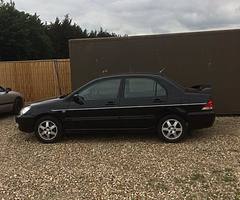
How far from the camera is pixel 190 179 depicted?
6.63 metres

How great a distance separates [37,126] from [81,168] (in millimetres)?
2557

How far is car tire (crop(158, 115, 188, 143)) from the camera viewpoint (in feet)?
30.1

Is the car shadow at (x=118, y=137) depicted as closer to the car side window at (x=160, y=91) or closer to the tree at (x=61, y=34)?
the car side window at (x=160, y=91)

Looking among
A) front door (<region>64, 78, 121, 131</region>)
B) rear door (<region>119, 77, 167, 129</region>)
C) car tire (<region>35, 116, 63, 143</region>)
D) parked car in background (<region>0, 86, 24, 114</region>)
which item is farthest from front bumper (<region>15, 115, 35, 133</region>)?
parked car in background (<region>0, 86, 24, 114</region>)

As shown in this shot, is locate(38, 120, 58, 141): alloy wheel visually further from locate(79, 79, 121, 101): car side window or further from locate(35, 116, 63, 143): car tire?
locate(79, 79, 121, 101): car side window

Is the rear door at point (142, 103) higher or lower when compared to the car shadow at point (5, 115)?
higher

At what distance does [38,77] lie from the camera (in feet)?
58.4

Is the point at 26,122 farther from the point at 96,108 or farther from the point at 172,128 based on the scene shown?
the point at 172,128

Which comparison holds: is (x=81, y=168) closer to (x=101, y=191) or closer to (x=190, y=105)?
(x=101, y=191)

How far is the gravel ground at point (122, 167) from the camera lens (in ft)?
20.5

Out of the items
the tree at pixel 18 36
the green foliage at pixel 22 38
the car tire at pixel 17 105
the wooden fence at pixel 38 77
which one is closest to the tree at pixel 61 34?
the green foliage at pixel 22 38

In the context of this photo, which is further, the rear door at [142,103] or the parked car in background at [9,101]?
the parked car in background at [9,101]

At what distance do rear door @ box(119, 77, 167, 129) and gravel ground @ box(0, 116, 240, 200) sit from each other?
44 cm

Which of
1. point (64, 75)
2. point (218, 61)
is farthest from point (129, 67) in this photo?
point (64, 75)
